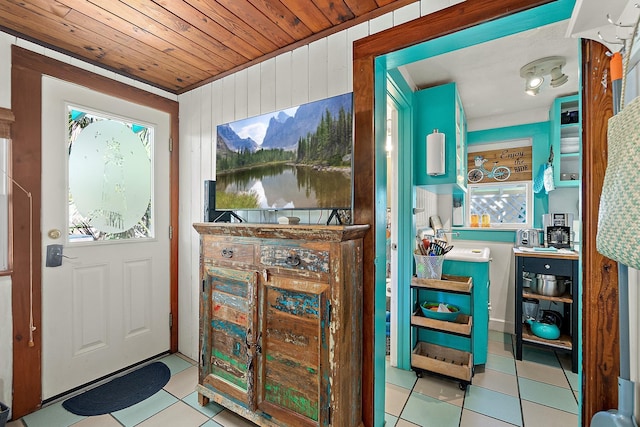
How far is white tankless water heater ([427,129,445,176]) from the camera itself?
2.21m

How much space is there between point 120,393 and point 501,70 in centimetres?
363

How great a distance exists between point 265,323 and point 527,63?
8.35ft

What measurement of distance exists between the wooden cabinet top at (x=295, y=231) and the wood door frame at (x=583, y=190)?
23cm

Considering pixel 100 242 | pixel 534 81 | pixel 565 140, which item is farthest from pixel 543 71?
pixel 100 242

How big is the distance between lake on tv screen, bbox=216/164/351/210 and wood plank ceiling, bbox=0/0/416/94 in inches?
32.0

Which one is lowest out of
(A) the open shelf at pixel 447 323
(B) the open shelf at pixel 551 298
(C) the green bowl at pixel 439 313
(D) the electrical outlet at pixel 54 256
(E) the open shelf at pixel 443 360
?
(E) the open shelf at pixel 443 360

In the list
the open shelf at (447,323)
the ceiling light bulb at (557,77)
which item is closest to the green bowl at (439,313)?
the open shelf at (447,323)

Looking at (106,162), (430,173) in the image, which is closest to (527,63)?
(430,173)

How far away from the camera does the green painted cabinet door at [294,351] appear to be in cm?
134

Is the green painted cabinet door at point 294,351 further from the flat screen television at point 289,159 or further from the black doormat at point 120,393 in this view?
the black doormat at point 120,393

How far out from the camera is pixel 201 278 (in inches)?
71.7

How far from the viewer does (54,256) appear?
1.89m

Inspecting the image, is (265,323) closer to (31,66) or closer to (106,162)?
(106,162)

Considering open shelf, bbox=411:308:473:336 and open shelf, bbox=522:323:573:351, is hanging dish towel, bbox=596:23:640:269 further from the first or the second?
open shelf, bbox=522:323:573:351
